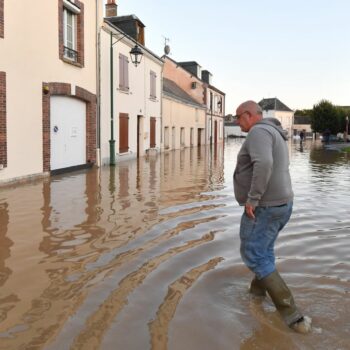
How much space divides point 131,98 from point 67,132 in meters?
7.21

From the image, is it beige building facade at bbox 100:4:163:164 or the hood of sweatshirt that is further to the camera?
beige building facade at bbox 100:4:163:164

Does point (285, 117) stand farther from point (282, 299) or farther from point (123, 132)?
point (282, 299)

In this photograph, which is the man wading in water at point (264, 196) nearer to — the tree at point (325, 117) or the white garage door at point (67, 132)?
the white garage door at point (67, 132)

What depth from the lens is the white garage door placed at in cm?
1409

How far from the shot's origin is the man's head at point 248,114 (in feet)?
11.8

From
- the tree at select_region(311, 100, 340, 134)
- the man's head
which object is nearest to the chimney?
the man's head

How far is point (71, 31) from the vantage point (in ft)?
49.6

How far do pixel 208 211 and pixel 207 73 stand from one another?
131 ft

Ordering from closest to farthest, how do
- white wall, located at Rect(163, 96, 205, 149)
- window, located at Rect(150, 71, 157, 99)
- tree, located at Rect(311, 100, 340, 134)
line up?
1. window, located at Rect(150, 71, 157, 99)
2. white wall, located at Rect(163, 96, 205, 149)
3. tree, located at Rect(311, 100, 340, 134)

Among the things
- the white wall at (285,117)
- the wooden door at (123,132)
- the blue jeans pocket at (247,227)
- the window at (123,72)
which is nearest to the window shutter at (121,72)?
the window at (123,72)

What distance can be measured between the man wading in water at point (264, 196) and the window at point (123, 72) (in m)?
16.9

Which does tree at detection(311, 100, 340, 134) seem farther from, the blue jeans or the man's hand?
the man's hand

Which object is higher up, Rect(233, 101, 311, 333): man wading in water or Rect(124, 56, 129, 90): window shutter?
Rect(124, 56, 129, 90): window shutter

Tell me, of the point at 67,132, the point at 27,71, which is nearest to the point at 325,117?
the point at 67,132
